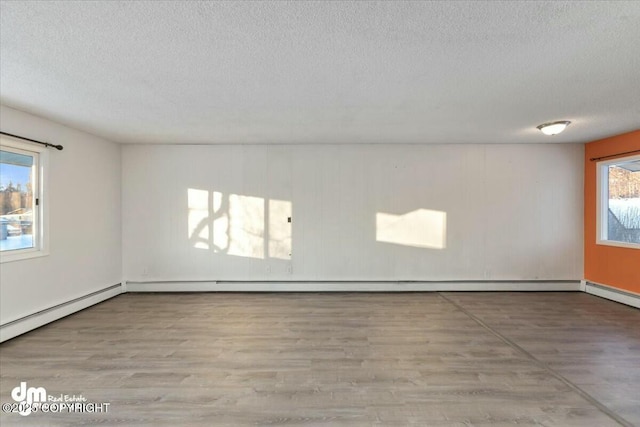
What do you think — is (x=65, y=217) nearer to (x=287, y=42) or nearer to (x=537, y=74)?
(x=287, y=42)

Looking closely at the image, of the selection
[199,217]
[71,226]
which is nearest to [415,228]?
[199,217]

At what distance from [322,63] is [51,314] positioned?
4.25m

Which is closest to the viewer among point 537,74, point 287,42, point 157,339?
point 287,42

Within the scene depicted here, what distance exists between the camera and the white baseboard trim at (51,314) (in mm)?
3379

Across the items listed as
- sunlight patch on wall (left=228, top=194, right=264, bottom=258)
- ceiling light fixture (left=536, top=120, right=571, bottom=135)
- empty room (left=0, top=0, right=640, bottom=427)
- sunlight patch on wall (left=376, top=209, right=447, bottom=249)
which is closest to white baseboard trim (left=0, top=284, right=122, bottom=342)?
empty room (left=0, top=0, right=640, bottom=427)

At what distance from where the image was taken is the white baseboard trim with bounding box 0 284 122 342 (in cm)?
338

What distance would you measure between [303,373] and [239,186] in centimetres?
344

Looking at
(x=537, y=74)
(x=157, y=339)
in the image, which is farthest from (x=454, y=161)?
(x=157, y=339)

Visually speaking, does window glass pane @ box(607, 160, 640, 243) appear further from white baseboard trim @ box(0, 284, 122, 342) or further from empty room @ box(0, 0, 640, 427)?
white baseboard trim @ box(0, 284, 122, 342)

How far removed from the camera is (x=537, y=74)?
258 cm

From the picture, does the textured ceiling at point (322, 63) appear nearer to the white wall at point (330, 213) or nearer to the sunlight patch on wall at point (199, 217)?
the white wall at point (330, 213)

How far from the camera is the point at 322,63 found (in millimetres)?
2375

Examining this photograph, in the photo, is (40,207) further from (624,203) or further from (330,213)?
(624,203)

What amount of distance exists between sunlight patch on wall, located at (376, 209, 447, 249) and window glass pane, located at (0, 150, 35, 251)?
4.60 metres
